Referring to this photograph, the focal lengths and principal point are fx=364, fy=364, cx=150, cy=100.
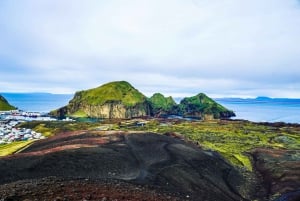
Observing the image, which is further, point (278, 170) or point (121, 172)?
point (278, 170)

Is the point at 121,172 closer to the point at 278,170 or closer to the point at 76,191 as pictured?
the point at 76,191

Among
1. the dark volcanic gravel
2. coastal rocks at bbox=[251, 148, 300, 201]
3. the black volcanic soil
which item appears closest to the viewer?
the dark volcanic gravel

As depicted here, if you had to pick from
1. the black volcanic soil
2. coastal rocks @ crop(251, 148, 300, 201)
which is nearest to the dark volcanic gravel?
the black volcanic soil

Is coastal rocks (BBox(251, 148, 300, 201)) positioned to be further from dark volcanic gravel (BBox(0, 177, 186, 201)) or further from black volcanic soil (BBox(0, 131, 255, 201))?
dark volcanic gravel (BBox(0, 177, 186, 201))

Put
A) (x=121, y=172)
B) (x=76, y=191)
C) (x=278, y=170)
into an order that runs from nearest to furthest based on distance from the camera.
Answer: (x=76, y=191) < (x=121, y=172) < (x=278, y=170)

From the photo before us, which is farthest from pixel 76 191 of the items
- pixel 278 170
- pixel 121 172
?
pixel 278 170

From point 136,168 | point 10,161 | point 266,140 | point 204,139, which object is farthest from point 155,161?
point 266,140

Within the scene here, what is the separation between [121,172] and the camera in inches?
1779

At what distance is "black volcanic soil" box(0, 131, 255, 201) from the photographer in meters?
32.6

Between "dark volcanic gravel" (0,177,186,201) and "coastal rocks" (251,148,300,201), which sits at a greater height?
"dark volcanic gravel" (0,177,186,201)

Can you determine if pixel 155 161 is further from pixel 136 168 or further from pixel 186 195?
pixel 186 195

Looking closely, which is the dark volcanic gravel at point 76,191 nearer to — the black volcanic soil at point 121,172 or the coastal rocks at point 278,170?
the black volcanic soil at point 121,172

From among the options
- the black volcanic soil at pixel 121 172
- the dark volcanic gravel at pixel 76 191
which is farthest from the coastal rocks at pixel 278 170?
the dark volcanic gravel at pixel 76 191

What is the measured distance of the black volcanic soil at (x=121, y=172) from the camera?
32625mm
